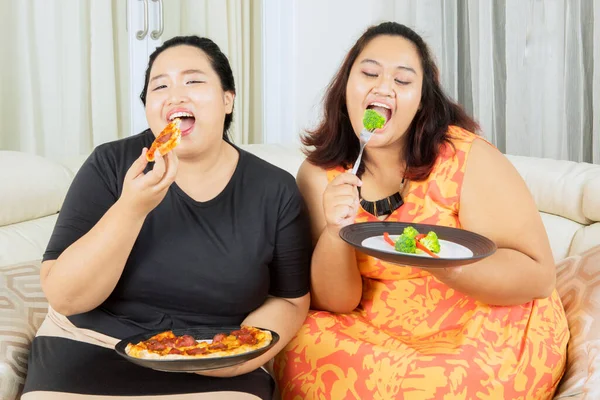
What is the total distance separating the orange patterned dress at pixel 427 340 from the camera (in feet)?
5.42

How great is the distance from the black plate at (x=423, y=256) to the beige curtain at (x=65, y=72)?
211cm

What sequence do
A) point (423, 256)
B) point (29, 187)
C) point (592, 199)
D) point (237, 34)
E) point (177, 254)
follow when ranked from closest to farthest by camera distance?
point (423, 256) < point (177, 254) < point (592, 199) < point (29, 187) < point (237, 34)

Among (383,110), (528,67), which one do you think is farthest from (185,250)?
(528,67)

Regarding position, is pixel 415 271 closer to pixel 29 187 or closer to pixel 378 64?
pixel 378 64

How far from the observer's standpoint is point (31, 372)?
1.61 metres

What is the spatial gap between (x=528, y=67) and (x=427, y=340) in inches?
64.4

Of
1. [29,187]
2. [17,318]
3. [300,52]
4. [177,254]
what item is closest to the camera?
[177,254]

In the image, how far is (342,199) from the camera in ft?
5.27

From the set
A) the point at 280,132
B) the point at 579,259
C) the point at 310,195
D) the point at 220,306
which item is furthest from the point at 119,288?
the point at 280,132

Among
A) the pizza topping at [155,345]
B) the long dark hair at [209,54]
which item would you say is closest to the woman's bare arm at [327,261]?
the long dark hair at [209,54]

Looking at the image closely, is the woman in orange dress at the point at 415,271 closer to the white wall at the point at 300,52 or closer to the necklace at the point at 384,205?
the necklace at the point at 384,205

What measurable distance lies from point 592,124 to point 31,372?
2318mm

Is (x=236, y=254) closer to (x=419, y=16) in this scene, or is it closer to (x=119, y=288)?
(x=119, y=288)

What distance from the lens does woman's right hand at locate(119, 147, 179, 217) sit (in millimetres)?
1460
